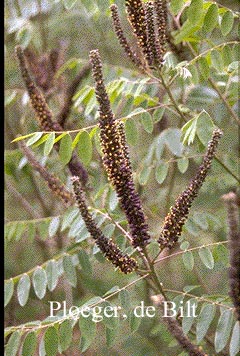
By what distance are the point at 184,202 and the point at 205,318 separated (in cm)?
37

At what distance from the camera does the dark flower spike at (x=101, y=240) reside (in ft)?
4.78

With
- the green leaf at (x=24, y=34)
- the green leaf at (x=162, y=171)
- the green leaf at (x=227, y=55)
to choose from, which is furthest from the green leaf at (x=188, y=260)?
the green leaf at (x=24, y=34)

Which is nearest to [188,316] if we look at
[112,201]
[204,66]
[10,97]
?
[112,201]

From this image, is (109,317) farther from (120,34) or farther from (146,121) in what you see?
(120,34)

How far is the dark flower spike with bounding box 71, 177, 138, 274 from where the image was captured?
146cm

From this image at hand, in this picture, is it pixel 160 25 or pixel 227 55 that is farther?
pixel 227 55

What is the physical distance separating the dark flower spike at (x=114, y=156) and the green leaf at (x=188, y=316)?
0.36m

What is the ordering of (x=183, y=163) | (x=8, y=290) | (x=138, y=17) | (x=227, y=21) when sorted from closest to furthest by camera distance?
1. (x=138, y=17)
2. (x=227, y=21)
3. (x=8, y=290)
4. (x=183, y=163)

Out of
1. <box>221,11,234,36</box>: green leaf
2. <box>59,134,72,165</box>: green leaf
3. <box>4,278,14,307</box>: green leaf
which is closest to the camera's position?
<box>59,134,72,165</box>: green leaf

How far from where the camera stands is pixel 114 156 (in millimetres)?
1413

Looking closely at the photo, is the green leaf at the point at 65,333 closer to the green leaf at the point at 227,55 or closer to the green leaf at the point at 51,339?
the green leaf at the point at 51,339

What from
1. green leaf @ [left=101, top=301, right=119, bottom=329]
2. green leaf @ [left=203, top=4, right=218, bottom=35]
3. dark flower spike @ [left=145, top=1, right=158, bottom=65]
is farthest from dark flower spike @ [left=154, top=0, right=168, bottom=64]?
green leaf @ [left=101, top=301, right=119, bottom=329]

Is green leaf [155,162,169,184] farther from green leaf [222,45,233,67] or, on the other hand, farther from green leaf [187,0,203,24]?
green leaf [187,0,203,24]

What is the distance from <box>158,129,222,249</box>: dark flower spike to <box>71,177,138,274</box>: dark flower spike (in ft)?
0.29
